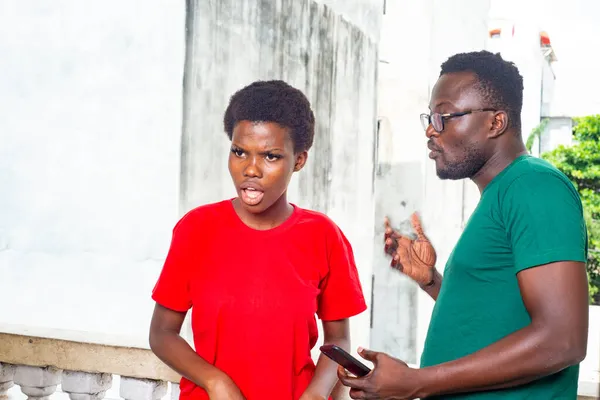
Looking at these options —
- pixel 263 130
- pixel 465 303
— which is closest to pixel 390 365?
pixel 465 303

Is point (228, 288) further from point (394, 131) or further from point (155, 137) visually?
point (394, 131)

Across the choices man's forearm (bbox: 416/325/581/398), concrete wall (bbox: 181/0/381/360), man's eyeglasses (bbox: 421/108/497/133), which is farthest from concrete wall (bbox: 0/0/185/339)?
man's forearm (bbox: 416/325/581/398)

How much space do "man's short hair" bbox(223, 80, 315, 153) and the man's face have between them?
44 cm

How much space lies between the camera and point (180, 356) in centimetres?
198

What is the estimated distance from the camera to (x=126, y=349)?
2.67 metres

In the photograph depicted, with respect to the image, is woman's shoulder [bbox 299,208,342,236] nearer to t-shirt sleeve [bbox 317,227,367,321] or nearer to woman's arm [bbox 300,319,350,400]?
t-shirt sleeve [bbox 317,227,367,321]

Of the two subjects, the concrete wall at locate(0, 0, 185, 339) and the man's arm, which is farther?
the concrete wall at locate(0, 0, 185, 339)

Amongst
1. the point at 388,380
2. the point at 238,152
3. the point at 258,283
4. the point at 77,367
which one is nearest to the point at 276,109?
the point at 238,152

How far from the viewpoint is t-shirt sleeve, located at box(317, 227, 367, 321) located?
2096 mm

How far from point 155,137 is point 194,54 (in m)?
0.70

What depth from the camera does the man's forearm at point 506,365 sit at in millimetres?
A: 1552

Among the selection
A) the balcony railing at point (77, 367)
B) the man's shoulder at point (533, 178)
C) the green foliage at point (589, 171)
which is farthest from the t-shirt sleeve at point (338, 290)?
Result: the green foliage at point (589, 171)

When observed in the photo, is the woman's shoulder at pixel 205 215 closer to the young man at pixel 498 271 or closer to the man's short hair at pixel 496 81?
the young man at pixel 498 271

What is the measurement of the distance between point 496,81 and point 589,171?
2251cm
